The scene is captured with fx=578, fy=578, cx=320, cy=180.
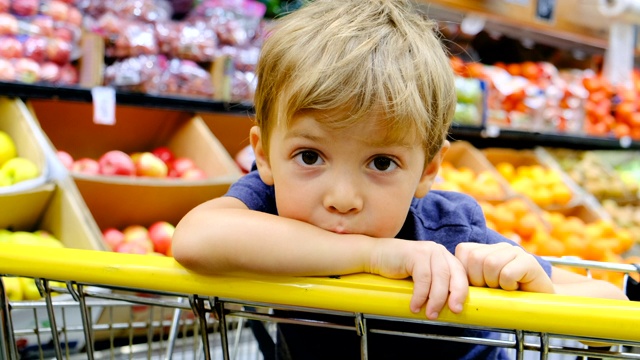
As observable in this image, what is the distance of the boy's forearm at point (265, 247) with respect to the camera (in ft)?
2.40

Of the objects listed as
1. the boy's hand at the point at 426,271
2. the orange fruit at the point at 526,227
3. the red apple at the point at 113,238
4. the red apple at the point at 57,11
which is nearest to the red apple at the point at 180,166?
the red apple at the point at 113,238

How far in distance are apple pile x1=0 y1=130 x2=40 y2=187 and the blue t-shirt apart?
1099 mm

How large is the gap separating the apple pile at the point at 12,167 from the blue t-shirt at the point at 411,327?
110cm

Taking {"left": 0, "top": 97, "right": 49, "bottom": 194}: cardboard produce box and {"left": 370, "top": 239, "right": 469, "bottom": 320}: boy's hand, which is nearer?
{"left": 370, "top": 239, "right": 469, "bottom": 320}: boy's hand

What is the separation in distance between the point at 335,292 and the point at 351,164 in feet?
0.74

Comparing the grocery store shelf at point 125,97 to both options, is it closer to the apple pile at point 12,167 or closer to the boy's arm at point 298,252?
the apple pile at point 12,167

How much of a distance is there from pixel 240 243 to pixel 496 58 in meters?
4.08

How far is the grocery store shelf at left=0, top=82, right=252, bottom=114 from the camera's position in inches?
78.5

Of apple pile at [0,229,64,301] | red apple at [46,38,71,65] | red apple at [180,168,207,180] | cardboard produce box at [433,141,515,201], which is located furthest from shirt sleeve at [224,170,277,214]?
cardboard produce box at [433,141,515,201]

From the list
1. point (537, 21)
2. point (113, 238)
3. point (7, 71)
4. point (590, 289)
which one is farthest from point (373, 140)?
point (537, 21)

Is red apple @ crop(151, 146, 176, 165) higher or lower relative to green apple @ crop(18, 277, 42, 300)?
higher

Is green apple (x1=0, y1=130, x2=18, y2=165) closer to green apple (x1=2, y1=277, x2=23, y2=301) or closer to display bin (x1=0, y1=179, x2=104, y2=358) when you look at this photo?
display bin (x1=0, y1=179, x2=104, y2=358)

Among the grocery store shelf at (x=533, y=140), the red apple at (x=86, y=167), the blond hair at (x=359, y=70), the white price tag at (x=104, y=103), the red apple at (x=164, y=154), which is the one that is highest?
the grocery store shelf at (x=533, y=140)

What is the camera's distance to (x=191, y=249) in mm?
747
